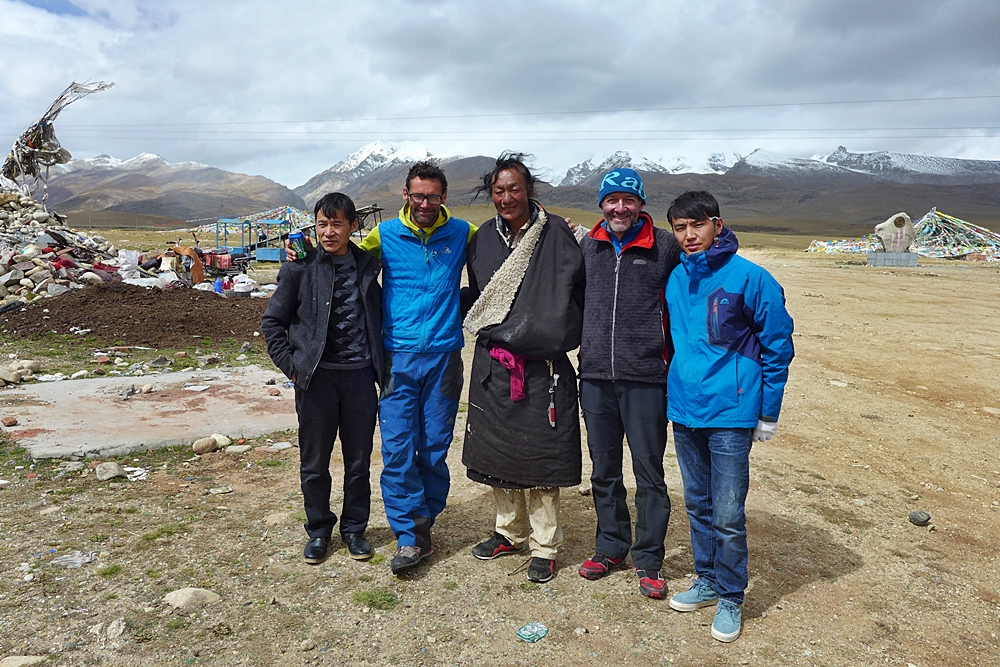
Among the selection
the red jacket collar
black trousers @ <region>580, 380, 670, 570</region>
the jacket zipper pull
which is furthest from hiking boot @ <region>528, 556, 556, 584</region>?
the red jacket collar

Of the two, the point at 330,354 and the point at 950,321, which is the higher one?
the point at 330,354

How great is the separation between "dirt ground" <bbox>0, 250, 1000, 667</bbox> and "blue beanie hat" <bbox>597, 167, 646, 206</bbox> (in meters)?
1.89

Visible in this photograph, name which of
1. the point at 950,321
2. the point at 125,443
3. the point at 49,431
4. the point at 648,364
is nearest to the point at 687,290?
the point at 648,364

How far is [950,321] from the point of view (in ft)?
40.3

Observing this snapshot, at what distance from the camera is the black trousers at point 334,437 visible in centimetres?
334

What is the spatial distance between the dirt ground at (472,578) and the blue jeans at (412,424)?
0.31 meters

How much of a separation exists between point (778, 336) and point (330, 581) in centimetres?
235

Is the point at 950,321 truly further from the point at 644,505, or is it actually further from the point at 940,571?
the point at 644,505

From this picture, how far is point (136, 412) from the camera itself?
18.7 ft

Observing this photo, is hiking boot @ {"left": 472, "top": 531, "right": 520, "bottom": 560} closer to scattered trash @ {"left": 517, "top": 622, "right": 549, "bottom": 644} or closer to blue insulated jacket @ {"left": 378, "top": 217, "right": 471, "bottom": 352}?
→ scattered trash @ {"left": 517, "top": 622, "right": 549, "bottom": 644}

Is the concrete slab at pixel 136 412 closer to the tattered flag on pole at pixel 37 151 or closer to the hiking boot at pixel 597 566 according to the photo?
the hiking boot at pixel 597 566

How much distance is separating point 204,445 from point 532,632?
3214 mm

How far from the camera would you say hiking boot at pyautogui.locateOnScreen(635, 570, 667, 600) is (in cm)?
308

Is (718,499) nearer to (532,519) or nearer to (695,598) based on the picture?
(695,598)
